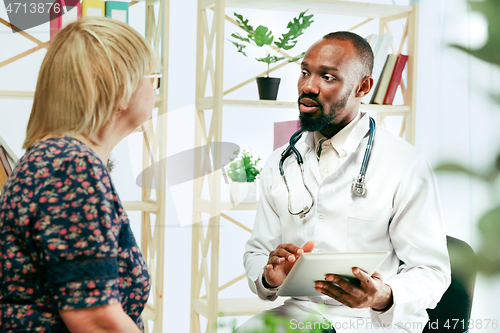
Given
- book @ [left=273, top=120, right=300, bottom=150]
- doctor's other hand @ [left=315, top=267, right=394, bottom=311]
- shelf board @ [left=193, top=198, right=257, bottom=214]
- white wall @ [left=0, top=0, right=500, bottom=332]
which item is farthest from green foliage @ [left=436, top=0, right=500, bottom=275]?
shelf board @ [left=193, top=198, right=257, bottom=214]

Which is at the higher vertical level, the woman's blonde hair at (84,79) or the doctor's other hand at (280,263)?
the woman's blonde hair at (84,79)

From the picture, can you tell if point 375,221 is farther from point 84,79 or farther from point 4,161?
point 4,161

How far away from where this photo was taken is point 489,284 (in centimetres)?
234

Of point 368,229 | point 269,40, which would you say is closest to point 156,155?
point 269,40

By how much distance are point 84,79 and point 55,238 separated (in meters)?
0.29

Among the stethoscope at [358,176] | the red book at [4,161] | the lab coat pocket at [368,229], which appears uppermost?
the stethoscope at [358,176]

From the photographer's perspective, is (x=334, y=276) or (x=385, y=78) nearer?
(x=334, y=276)

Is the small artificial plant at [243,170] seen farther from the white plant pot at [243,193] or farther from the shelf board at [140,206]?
the shelf board at [140,206]

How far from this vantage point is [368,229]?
5.24 feet

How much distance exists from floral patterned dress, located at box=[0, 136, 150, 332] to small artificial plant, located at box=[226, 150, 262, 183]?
1.38 meters

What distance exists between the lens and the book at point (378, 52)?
2.36m

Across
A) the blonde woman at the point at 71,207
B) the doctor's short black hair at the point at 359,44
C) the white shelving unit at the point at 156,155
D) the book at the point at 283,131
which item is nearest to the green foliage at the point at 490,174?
the doctor's short black hair at the point at 359,44

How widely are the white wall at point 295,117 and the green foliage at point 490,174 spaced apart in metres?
0.11

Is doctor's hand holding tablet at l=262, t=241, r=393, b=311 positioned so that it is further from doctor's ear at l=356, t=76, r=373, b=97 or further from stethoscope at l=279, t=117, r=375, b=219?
doctor's ear at l=356, t=76, r=373, b=97
